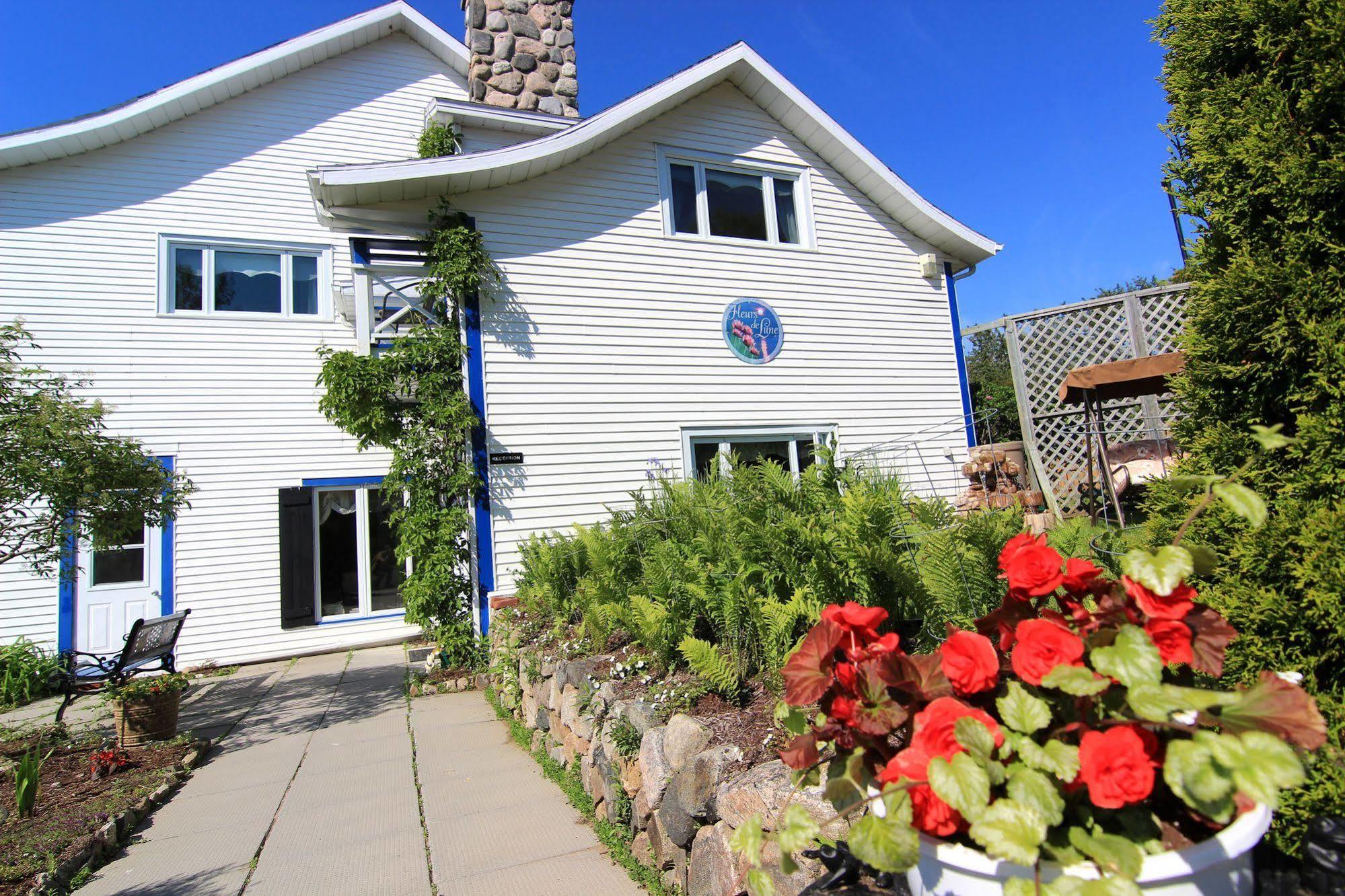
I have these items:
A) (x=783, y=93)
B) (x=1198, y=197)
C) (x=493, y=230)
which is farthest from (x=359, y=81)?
(x=1198, y=197)

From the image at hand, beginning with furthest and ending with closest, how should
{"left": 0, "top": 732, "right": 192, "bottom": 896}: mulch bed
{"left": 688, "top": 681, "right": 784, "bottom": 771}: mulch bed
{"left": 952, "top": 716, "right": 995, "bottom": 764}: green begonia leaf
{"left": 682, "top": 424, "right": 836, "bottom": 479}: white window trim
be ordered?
{"left": 682, "top": 424, "right": 836, "bottom": 479}: white window trim → {"left": 0, "top": 732, "right": 192, "bottom": 896}: mulch bed → {"left": 688, "top": 681, "right": 784, "bottom": 771}: mulch bed → {"left": 952, "top": 716, "right": 995, "bottom": 764}: green begonia leaf

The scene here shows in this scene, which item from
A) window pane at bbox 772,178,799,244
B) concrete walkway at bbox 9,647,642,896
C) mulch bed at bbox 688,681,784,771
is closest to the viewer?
mulch bed at bbox 688,681,784,771

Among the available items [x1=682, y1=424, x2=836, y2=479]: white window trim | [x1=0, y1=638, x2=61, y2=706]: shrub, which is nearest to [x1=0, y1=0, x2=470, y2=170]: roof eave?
[x1=0, y1=638, x2=61, y2=706]: shrub

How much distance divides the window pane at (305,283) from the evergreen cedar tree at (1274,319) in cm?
1038

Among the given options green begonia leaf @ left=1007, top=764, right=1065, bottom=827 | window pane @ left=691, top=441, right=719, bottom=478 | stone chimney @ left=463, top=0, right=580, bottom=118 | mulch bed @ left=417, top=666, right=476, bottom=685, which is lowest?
mulch bed @ left=417, top=666, right=476, bottom=685

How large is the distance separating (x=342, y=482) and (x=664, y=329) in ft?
16.1

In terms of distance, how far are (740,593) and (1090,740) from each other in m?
2.11

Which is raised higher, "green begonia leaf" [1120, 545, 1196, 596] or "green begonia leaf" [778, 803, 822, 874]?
"green begonia leaf" [1120, 545, 1196, 596]

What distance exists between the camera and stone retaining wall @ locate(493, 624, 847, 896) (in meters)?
2.24

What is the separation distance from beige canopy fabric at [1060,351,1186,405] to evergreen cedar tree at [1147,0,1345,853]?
5.00m

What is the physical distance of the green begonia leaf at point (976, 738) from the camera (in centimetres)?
117

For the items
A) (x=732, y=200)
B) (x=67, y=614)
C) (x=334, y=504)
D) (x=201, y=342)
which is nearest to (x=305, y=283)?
(x=201, y=342)

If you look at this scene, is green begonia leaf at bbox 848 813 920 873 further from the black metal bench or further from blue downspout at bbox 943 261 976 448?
blue downspout at bbox 943 261 976 448

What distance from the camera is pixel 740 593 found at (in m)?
3.19
